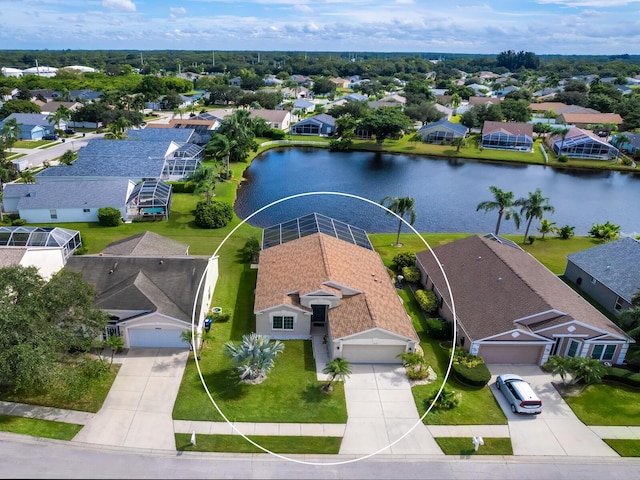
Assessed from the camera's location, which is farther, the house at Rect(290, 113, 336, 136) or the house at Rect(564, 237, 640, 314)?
the house at Rect(290, 113, 336, 136)

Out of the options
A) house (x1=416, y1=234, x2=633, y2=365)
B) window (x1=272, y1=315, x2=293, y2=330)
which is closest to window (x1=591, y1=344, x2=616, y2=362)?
house (x1=416, y1=234, x2=633, y2=365)

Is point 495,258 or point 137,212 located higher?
point 495,258

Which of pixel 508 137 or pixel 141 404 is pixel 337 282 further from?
pixel 508 137

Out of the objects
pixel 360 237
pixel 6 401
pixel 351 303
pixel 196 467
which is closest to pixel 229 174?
pixel 360 237

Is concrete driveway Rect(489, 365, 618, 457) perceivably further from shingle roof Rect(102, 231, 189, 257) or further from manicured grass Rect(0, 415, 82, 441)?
shingle roof Rect(102, 231, 189, 257)

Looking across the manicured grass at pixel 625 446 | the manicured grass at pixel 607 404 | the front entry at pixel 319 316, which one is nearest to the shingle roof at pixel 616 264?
the manicured grass at pixel 607 404

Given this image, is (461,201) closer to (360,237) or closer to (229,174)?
(360,237)
